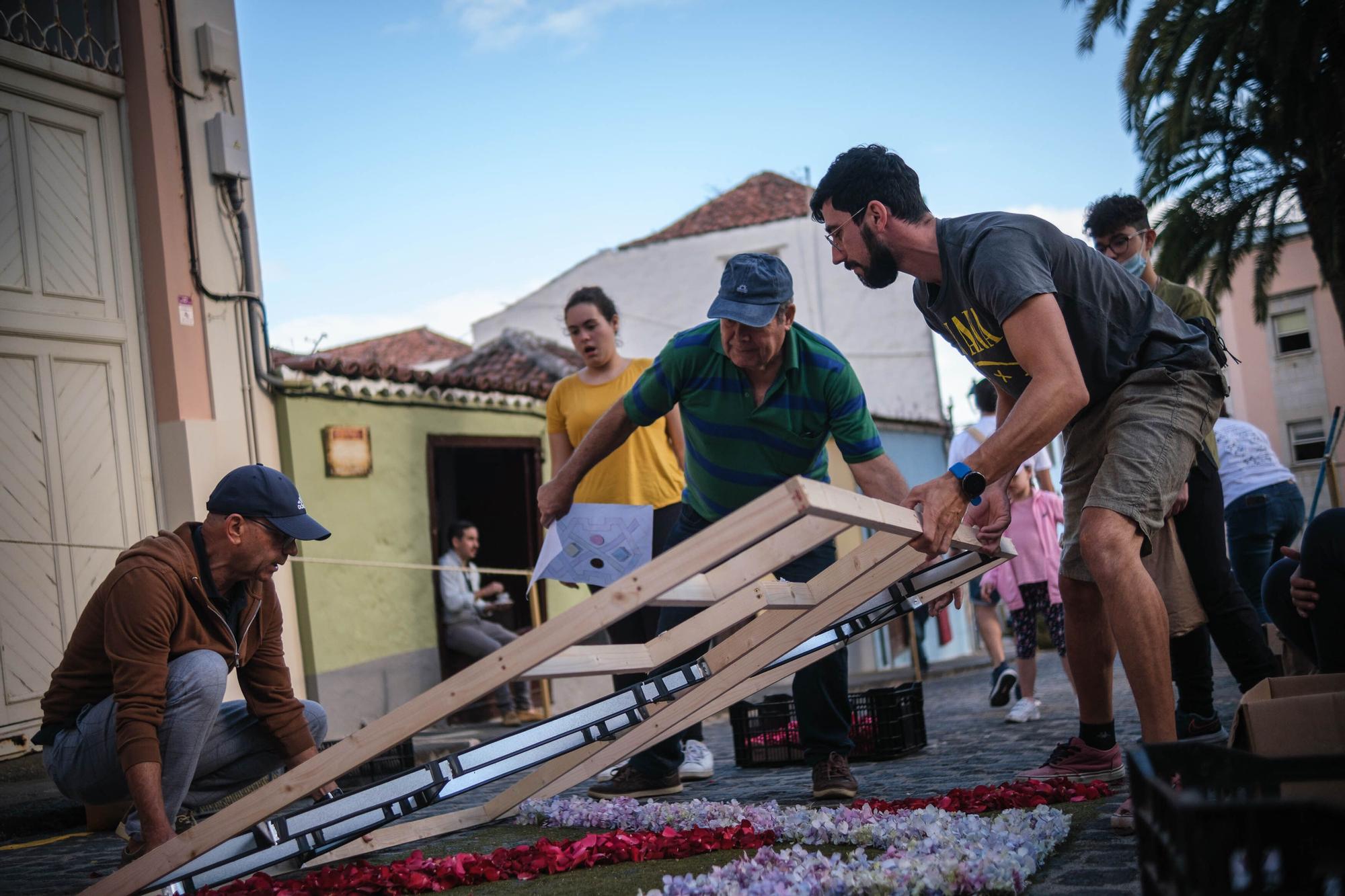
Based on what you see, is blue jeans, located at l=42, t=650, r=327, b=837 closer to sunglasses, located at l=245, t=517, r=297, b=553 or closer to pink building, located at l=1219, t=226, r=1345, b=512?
sunglasses, located at l=245, t=517, r=297, b=553

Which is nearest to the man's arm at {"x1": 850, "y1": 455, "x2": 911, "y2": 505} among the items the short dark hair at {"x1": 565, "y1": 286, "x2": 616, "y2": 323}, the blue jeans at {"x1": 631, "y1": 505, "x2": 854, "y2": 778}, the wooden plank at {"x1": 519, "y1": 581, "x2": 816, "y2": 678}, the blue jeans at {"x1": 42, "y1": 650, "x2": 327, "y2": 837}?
the blue jeans at {"x1": 631, "y1": 505, "x2": 854, "y2": 778}

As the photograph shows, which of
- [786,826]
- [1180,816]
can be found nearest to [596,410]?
[786,826]

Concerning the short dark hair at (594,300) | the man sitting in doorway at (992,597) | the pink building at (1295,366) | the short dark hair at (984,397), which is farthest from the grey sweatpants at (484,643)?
the pink building at (1295,366)

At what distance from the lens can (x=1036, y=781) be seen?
4.07m

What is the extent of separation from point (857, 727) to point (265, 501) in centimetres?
317

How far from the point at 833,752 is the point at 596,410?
2.20 metres

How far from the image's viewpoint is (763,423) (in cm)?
469

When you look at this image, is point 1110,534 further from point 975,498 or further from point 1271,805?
point 1271,805

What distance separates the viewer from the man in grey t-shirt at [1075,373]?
3291 millimetres

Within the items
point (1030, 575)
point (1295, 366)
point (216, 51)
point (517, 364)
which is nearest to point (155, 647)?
point (1030, 575)

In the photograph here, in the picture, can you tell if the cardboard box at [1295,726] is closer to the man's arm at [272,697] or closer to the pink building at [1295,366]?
the man's arm at [272,697]

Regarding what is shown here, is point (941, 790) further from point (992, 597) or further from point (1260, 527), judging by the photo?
point (992, 597)

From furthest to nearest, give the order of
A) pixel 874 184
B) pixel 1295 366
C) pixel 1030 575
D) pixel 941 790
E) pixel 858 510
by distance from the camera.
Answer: pixel 1295 366
pixel 1030 575
pixel 941 790
pixel 874 184
pixel 858 510

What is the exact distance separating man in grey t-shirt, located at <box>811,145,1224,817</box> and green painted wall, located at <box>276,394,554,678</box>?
322 inches
